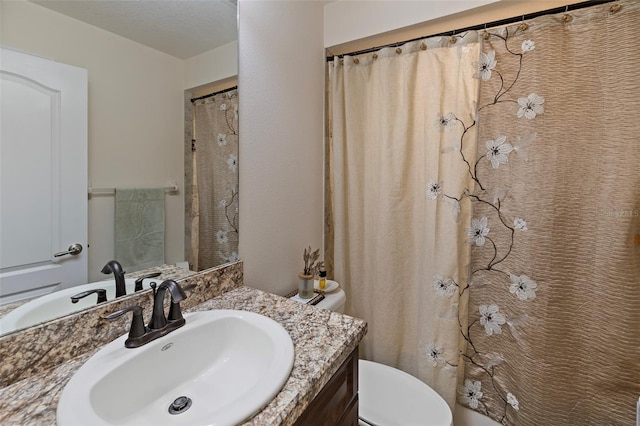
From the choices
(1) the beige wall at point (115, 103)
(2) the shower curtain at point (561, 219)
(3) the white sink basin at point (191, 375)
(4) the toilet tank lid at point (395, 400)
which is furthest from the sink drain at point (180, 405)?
(2) the shower curtain at point (561, 219)

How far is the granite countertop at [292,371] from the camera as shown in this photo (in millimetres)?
537

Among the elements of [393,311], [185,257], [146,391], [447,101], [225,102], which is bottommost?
[393,311]

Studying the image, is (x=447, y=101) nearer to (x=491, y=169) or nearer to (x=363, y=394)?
(x=491, y=169)

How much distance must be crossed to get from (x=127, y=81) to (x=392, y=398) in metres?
1.70

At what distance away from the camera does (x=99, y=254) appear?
0.82 meters

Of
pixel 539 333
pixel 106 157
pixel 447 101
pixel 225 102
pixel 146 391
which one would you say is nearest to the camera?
pixel 146 391

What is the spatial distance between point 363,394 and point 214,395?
0.99m

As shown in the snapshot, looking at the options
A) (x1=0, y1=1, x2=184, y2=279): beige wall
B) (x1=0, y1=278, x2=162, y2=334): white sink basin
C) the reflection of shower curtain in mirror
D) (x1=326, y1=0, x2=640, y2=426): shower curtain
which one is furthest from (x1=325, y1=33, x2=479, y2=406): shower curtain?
(x1=0, y1=278, x2=162, y2=334): white sink basin

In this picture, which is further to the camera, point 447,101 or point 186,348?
point 447,101

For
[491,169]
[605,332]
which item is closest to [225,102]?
[491,169]

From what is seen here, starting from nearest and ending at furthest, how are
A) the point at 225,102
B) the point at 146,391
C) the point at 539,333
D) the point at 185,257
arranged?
the point at 146,391 < the point at 185,257 < the point at 225,102 < the point at 539,333

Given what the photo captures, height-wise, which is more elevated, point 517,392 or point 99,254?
point 99,254

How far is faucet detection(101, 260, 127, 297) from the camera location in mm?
836

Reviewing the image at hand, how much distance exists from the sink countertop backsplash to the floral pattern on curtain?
85 centimetres
